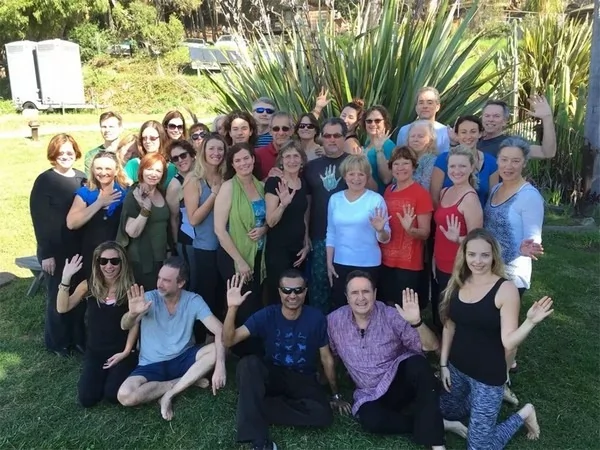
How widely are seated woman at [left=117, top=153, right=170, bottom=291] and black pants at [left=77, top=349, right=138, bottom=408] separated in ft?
1.96

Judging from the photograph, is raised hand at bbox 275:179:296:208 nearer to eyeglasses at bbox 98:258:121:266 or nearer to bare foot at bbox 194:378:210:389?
eyeglasses at bbox 98:258:121:266

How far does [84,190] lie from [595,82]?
6.95m

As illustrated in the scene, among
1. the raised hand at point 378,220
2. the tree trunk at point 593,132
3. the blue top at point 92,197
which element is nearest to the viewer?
the raised hand at point 378,220

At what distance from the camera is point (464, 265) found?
342 centimetres

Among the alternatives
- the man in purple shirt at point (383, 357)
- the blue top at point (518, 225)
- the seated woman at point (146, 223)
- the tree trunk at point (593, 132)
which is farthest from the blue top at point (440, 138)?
the tree trunk at point (593, 132)

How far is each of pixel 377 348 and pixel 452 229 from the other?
95cm

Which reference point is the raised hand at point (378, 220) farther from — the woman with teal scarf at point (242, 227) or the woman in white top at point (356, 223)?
the woman with teal scarf at point (242, 227)

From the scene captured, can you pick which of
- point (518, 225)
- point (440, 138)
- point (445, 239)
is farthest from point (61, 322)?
point (518, 225)

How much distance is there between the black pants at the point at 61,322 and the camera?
4.63 m

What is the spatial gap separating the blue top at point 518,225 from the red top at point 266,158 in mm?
1879

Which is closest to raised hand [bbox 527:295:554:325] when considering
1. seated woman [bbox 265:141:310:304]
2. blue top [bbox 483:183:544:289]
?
blue top [bbox 483:183:544:289]

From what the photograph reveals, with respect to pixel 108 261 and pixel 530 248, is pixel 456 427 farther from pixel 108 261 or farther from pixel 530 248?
pixel 108 261

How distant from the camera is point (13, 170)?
1244cm

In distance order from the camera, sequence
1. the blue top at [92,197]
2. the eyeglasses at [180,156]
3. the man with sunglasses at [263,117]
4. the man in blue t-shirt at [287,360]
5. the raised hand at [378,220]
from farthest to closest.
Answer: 1. the man with sunglasses at [263,117]
2. the eyeglasses at [180,156]
3. the blue top at [92,197]
4. the raised hand at [378,220]
5. the man in blue t-shirt at [287,360]
